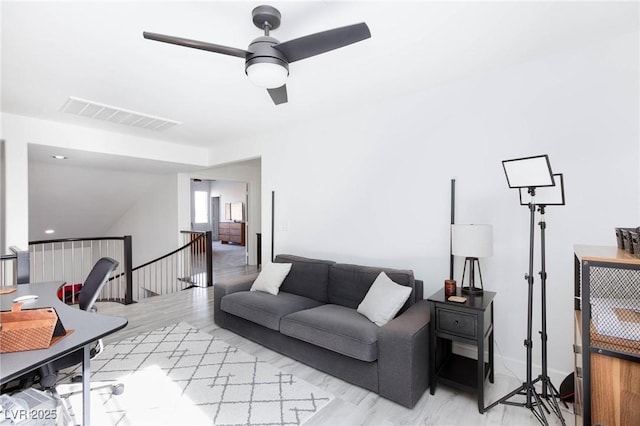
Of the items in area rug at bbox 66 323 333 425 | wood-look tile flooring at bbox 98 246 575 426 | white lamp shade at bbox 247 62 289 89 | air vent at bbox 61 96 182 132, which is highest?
air vent at bbox 61 96 182 132

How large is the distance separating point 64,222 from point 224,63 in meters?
7.00

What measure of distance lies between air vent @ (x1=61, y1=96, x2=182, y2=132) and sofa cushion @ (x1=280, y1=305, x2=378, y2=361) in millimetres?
2924

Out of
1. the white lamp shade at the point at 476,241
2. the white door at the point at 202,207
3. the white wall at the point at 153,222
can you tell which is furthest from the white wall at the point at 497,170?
the white door at the point at 202,207

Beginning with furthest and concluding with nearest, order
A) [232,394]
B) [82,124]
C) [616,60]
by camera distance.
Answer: [82,124], [232,394], [616,60]

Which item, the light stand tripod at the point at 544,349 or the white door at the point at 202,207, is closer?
the light stand tripod at the point at 544,349

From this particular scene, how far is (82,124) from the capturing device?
404cm

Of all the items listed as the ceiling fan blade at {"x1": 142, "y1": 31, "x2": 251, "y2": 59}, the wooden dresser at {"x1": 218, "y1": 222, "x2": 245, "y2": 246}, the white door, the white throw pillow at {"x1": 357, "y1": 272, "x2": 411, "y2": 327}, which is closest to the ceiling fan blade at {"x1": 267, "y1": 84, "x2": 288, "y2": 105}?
the ceiling fan blade at {"x1": 142, "y1": 31, "x2": 251, "y2": 59}

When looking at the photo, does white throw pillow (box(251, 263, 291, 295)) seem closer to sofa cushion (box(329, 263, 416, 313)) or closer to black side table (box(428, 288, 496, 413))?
sofa cushion (box(329, 263, 416, 313))

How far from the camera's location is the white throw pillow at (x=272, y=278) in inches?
141

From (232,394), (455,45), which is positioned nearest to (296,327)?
(232,394)

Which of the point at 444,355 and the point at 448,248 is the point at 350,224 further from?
the point at 444,355

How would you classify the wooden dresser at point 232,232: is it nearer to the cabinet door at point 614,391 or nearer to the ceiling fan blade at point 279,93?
the ceiling fan blade at point 279,93

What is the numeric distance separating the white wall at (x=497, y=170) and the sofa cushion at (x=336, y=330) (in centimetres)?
88

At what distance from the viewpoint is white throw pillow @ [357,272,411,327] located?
8.49 feet
